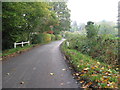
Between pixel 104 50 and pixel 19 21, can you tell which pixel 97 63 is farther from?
pixel 19 21

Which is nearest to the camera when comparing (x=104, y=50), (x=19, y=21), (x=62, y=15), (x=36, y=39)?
(x=104, y=50)

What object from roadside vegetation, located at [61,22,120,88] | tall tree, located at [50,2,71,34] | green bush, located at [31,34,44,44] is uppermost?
tall tree, located at [50,2,71,34]

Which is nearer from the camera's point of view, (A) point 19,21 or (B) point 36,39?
(A) point 19,21

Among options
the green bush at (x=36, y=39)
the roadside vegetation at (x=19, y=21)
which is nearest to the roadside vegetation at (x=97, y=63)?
the roadside vegetation at (x=19, y=21)

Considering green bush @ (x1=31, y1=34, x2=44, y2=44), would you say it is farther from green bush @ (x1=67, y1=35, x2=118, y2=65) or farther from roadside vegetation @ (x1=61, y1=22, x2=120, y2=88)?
green bush @ (x1=67, y1=35, x2=118, y2=65)

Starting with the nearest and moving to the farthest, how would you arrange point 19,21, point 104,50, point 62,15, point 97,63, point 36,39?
1. point 97,63
2. point 104,50
3. point 19,21
4. point 36,39
5. point 62,15

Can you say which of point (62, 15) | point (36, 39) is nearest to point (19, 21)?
point (36, 39)

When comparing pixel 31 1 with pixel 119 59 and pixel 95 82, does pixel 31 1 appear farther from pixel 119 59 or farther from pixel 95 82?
pixel 95 82

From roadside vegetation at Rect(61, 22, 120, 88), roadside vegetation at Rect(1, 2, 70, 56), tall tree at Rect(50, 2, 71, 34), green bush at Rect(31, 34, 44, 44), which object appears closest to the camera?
roadside vegetation at Rect(61, 22, 120, 88)

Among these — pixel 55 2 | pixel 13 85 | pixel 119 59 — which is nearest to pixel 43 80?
pixel 13 85

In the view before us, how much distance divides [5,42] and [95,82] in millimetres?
12934

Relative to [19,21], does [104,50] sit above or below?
below

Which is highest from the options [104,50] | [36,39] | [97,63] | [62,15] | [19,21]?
[62,15]

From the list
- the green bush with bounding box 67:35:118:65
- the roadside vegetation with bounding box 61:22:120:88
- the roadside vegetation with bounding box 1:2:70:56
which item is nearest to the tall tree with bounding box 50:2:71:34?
the roadside vegetation with bounding box 1:2:70:56
